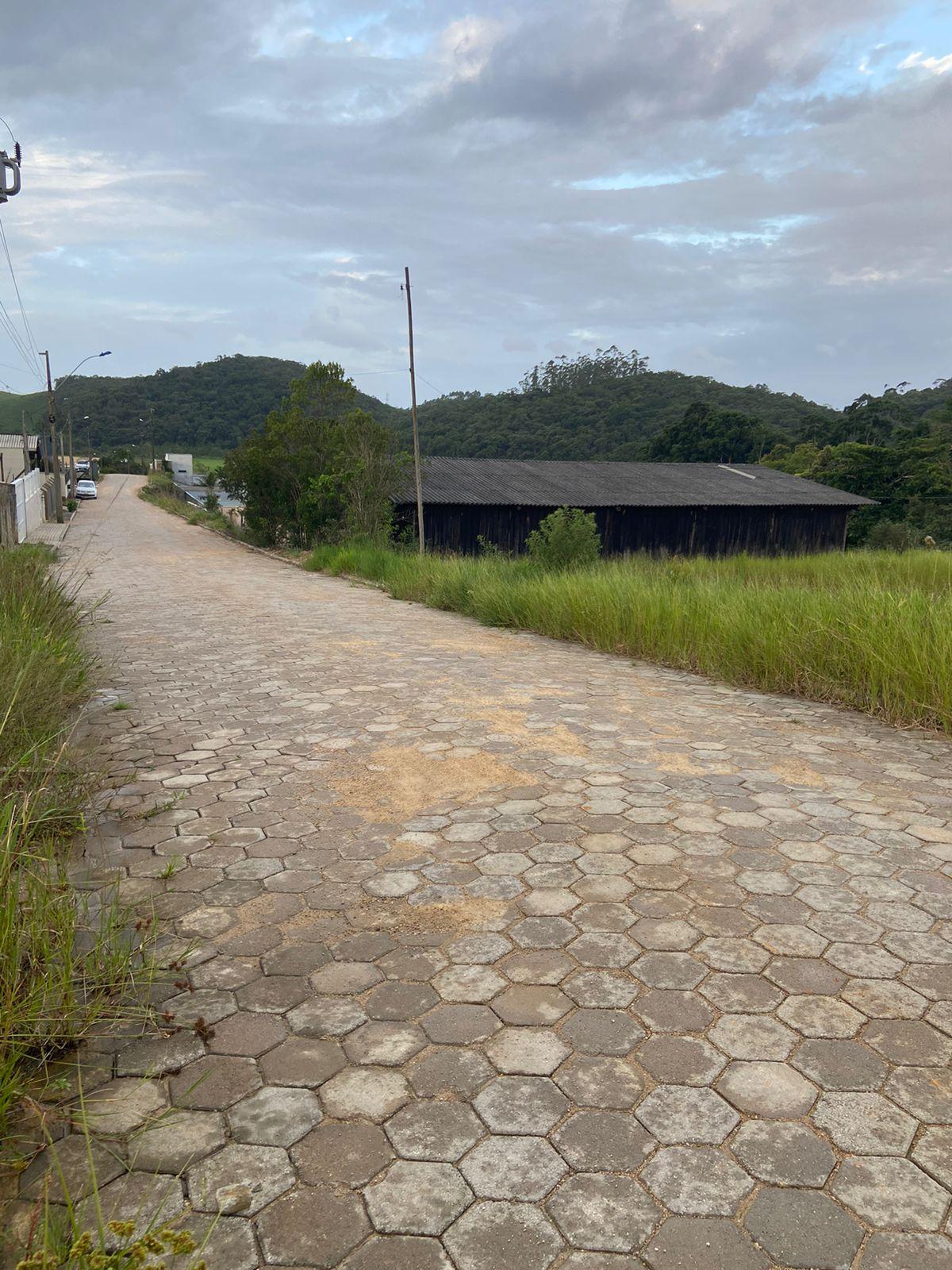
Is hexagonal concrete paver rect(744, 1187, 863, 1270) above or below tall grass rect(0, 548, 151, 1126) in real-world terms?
below

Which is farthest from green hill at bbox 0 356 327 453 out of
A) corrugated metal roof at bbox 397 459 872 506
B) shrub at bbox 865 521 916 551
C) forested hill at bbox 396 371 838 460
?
shrub at bbox 865 521 916 551

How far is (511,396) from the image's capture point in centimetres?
7031

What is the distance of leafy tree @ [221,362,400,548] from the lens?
945 inches

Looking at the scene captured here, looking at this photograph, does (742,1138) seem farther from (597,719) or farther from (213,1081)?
(597,719)

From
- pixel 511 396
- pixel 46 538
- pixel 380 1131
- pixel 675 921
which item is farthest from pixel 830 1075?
pixel 511 396

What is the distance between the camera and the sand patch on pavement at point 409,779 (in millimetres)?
4645

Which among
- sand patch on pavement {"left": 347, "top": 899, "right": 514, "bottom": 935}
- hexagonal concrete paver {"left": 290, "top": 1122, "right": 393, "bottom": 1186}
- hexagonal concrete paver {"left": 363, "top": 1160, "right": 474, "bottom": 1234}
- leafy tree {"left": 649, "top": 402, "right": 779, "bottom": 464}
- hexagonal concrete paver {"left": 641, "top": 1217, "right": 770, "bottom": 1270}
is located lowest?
hexagonal concrete paver {"left": 641, "top": 1217, "right": 770, "bottom": 1270}

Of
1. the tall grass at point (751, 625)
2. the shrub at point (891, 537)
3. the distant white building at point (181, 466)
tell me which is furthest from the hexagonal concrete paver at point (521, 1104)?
the distant white building at point (181, 466)

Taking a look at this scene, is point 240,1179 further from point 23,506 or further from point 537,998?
point 23,506

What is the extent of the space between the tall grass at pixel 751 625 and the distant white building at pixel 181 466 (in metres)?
73.2

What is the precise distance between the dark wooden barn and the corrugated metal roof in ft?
0.17

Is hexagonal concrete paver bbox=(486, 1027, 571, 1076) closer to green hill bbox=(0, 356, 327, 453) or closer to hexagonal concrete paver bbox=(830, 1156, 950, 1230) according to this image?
hexagonal concrete paver bbox=(830, 1156, 950, 1230)

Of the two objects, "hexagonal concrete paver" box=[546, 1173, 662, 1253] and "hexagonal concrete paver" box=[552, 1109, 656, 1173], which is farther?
"hexagonal concrete paver" box=[552, 1109, 656, 1173]

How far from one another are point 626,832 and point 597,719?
2.31 meters
